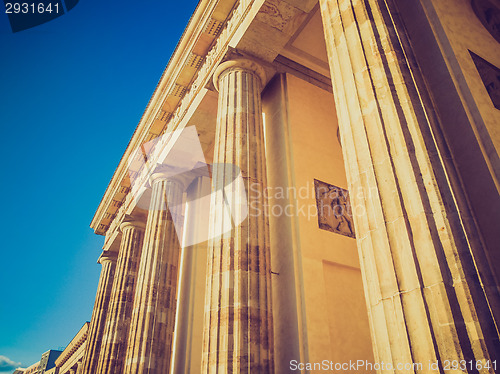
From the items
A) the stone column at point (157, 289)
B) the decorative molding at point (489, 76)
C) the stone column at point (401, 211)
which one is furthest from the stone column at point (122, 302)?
the decorative molding at point (489, 76)

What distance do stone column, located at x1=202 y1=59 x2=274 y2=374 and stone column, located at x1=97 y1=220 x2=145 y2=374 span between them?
29.9ft

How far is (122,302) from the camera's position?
1462cm

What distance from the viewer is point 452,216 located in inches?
124

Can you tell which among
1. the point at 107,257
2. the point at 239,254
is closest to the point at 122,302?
the point at 107,257

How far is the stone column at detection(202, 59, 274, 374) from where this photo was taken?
589 centimetres

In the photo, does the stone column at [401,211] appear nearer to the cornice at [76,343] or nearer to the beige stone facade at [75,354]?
the beige stone facade at [75,354]

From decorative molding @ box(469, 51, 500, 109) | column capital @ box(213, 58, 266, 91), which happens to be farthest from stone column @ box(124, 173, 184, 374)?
decorative molding @ box(469, 51, 500, 109)

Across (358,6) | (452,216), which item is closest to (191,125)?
(358,6)

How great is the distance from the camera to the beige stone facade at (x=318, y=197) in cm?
310

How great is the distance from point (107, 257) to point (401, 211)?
18505 millimetres

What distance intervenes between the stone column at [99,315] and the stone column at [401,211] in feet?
51.0

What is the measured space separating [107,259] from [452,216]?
18821mm

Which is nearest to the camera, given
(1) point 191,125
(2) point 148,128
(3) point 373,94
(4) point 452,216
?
(4) point 452,216

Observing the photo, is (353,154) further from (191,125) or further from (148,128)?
(148,128)
